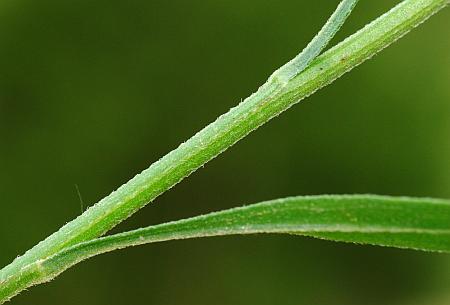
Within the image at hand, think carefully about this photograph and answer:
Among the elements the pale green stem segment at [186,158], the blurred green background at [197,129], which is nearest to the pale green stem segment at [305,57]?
the pale green stem segment at [186,158]

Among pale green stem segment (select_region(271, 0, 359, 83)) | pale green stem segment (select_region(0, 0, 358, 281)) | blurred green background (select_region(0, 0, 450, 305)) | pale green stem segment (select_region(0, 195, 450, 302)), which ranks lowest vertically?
pale green stem segment (select_region(0, 195, 450, 302))

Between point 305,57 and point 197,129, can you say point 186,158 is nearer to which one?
point 305,57

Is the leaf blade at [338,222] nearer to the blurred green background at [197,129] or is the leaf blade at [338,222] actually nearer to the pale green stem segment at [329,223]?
the pale green stem segment at [329,223]

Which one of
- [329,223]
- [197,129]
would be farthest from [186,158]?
[197,129]

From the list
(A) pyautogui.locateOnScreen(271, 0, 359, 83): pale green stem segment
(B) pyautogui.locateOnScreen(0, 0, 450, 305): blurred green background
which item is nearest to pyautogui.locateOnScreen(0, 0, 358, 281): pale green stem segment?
(A) pyautogui.locateOnScreen(271, 0, 359, 83): pale green stem segment

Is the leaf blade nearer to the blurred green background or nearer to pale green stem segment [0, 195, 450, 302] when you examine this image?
pale green stem segment [0, 195, 450, 302]

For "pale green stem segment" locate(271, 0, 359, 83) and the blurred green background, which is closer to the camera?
"pale green stem segment" locate(271, 0, 359, 83)

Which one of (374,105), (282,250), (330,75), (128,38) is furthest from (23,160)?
(330,75)
